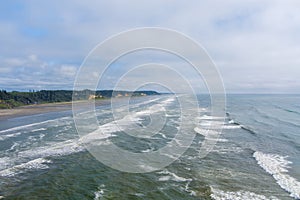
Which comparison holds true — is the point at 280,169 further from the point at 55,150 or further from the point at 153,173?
the point at 55,150

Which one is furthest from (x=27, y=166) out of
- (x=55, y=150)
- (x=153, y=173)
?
(x=153, y=173)

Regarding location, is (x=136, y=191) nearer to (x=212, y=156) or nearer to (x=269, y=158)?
(x=212, y=156)

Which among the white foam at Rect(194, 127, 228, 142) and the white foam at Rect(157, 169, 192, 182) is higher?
the white foam at Rect(194, 127, 228, 142)

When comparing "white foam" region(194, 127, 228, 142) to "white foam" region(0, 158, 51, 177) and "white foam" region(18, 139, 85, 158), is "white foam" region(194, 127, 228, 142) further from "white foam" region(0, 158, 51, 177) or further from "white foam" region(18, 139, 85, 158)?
"white foam" region(0, 158, 51, 177)

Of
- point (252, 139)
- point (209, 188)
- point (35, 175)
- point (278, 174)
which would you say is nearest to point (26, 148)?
point (35, 175)

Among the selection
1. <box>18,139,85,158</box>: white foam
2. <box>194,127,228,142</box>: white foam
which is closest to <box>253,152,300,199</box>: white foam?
<box>194,127,228,142</box>: white foam

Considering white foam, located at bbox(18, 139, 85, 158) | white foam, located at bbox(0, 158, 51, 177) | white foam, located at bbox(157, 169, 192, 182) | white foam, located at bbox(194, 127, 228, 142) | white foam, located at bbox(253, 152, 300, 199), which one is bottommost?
white foam, located at bbox(253, 152, 300, 199)

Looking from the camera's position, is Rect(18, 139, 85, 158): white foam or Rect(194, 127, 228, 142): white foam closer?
Rect(18, 139, 85, 158): white foam
